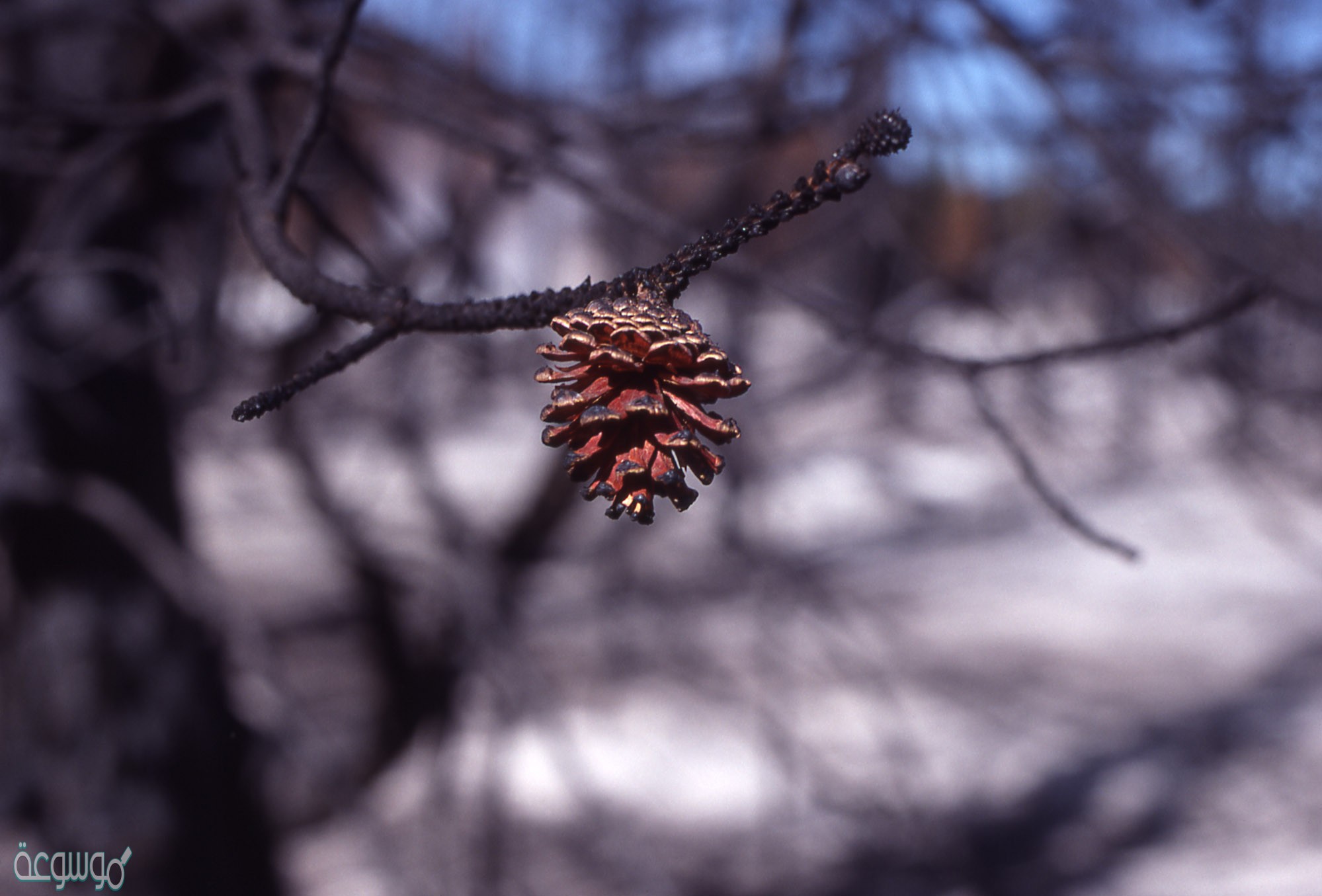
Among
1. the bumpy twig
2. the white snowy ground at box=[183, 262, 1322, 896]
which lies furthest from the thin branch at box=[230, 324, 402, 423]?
the white snowy ground at box=[183, 262, 1322, 896]

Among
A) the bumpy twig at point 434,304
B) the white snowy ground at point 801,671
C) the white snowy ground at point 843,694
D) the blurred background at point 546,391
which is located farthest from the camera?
the white snowy ground at point 843,694

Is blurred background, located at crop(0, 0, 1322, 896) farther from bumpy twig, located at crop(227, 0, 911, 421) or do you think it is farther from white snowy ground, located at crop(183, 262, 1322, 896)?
bumpy twig, located at crop(227, 0, 911, 421)

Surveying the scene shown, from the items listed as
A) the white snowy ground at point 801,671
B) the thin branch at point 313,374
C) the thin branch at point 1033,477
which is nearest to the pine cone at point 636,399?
the thin branch at point 313,374

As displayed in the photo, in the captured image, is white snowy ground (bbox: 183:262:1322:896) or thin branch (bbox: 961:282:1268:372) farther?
white snowy ground (bbox: 183:262:1322:896)

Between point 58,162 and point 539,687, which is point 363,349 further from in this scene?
point 539,687

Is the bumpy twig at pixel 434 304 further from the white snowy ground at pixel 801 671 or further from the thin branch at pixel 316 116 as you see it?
the white snowy ground at pixel 801 671

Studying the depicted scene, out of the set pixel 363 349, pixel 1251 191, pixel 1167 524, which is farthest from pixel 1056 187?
pixel 1167 524

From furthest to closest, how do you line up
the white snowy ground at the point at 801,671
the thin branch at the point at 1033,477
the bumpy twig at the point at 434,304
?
the white snowy ground at the point at 801,671 → the thin branch at the point at 1033,477 → the bumpy twig at the point at 434,304
